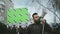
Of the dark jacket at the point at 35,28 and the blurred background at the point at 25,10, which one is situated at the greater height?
the blurred background at the point at 25,10

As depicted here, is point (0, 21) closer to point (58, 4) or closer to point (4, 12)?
point (4, 12)

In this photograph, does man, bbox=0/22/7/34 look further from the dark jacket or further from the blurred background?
the dark jacket

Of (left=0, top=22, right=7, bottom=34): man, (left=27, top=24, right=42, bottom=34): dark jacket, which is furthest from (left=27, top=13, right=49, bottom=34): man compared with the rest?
(left=0, top=22, right=7, bottom=34): man

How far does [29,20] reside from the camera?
2121 mm

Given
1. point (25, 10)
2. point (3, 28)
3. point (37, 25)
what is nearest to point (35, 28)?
point (37, 25)

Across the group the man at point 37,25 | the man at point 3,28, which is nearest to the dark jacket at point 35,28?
the man at point 37,25

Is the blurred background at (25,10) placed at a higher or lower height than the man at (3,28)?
higher

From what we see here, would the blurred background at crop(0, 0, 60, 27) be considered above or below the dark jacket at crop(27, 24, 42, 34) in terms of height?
above

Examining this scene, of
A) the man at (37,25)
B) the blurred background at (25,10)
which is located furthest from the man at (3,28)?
the man at (37,25)

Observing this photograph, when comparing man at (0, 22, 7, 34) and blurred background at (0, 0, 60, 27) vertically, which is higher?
blurred background at (0, 0, 60, 27)

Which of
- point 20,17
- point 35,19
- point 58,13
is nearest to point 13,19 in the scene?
point 20,17

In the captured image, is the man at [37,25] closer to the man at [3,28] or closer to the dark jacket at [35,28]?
the dark jacket at [35,28]

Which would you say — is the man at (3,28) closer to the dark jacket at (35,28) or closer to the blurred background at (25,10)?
the blurred background at (25,10)

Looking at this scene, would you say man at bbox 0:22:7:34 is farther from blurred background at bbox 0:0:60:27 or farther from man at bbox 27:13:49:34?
man at bbox 27:13:49:34
